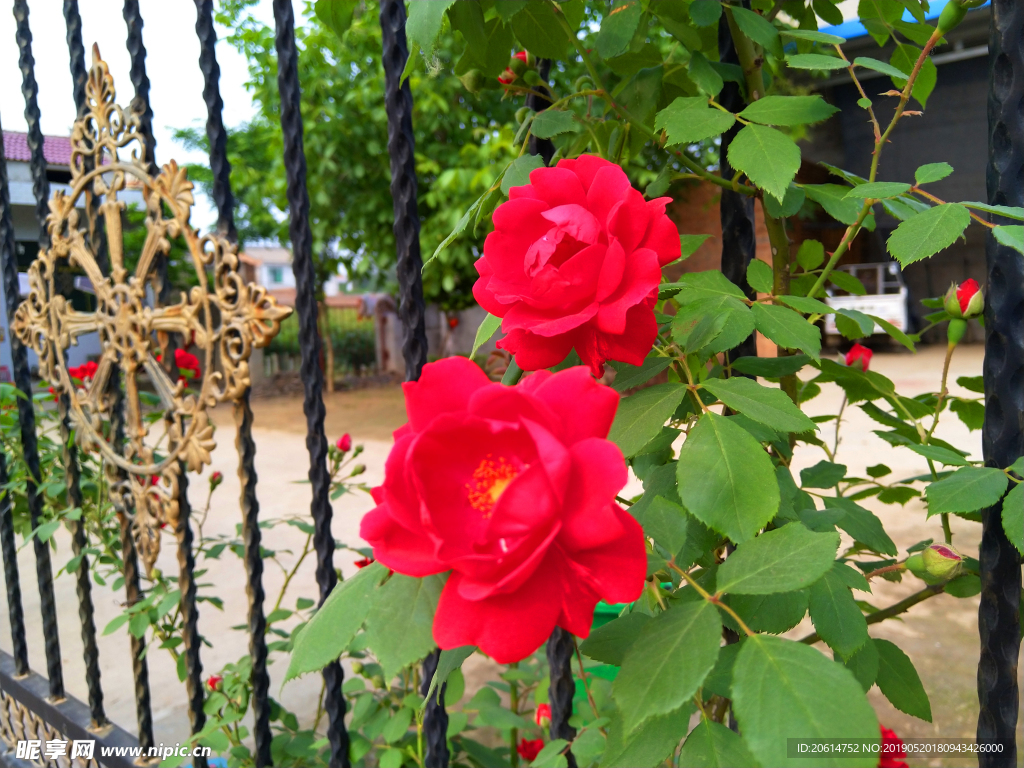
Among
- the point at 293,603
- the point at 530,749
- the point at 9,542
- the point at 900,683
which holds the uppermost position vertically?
the point at 900,683

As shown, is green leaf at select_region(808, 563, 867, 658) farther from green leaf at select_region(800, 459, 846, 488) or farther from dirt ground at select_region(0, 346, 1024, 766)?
dirt ground at select_region(0, 346, 1024, 766)

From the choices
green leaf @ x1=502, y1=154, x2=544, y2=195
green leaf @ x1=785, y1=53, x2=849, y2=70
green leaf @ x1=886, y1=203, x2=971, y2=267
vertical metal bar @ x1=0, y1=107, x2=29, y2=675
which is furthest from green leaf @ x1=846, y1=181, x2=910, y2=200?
vertical metal bar @ x1=0, y1=107, x2=29, y2=675

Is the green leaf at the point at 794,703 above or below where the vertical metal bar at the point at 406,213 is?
below

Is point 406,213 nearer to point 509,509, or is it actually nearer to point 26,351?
point 509,509

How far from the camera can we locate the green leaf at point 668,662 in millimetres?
348

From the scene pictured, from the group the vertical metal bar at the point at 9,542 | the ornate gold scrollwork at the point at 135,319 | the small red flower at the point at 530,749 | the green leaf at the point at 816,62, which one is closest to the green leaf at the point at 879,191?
the green leaf at the point at 816,62

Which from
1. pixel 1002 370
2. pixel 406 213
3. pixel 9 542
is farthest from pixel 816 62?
pixel 9 542

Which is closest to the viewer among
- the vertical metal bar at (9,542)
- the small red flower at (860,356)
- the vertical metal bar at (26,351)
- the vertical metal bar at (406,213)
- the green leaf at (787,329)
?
the green leaf at (787,329)

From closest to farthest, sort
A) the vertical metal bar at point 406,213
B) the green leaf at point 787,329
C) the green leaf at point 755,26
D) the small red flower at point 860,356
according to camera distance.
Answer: the green leaf at point 787,329
the green leaf at point 755,26
the vertical metal bar at point 406,213
the small red flower at point 860,356

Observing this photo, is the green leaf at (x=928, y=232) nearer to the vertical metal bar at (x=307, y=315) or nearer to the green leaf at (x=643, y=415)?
the green leaf at (x=643, y=415)

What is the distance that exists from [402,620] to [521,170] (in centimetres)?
39

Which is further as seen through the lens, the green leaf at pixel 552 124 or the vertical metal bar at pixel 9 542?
the vertical metal bar at pixel 9 542

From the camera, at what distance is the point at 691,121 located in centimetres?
56

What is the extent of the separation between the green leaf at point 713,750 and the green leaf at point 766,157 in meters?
0.37
